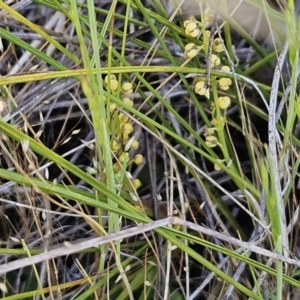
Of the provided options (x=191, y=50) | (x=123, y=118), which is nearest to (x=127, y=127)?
(x=123, y=118)

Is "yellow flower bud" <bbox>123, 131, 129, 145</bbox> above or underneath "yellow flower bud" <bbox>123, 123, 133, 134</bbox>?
underneath

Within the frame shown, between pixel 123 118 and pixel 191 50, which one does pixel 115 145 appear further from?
pixel 191 50

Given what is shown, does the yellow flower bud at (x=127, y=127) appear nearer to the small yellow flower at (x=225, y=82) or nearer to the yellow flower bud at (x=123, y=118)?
the yellow flower bud at (x=123, y=118)

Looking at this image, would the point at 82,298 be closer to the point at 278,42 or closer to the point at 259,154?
the point at 259,154

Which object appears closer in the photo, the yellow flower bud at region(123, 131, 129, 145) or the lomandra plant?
the lomandra plant

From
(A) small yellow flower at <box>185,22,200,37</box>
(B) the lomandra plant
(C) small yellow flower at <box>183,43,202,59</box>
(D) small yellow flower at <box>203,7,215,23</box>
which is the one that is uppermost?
(D) small yellow flower at <box>203,7,215,23</box>

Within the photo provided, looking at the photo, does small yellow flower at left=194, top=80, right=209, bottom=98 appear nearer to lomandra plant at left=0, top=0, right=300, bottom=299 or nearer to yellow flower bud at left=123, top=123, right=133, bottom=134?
lomandra plant at left=0, top=0, right=300, bottom=299

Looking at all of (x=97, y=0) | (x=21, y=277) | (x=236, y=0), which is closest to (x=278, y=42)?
(x=236, y=0)

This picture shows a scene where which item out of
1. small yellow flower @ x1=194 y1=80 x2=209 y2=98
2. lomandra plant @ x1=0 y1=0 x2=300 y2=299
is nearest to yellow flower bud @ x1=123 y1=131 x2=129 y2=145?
lomandra plant @ x1=0 y1=0 x2=300 y2=299
